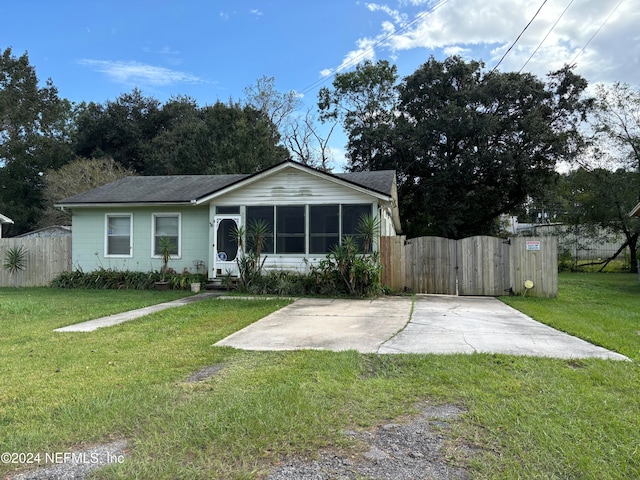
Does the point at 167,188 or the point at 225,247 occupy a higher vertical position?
the point at 167,188

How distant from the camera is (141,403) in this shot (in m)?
3.40

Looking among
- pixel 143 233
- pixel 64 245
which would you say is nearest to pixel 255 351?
pixel 143 233

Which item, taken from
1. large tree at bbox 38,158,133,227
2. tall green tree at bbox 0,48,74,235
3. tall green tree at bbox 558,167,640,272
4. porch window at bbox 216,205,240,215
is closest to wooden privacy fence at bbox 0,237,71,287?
porch window at bbox 216,205,240,215

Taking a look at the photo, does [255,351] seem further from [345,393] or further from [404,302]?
[404,302]

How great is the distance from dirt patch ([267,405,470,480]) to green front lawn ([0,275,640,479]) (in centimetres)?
10

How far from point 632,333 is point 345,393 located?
5.21m

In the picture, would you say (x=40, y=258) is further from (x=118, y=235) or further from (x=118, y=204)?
(x=118, y=204)

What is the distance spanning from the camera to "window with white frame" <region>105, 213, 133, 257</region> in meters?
13.8

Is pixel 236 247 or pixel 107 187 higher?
pixel 107 187

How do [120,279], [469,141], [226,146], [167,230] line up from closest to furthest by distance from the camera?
[120,279]
[167,230]
[469,141]
[226,146]

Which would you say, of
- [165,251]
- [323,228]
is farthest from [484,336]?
[165,251]

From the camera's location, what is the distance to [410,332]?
20.6 feet

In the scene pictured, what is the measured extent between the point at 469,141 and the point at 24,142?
33.8m

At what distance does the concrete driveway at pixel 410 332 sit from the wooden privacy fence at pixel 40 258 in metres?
9.78
